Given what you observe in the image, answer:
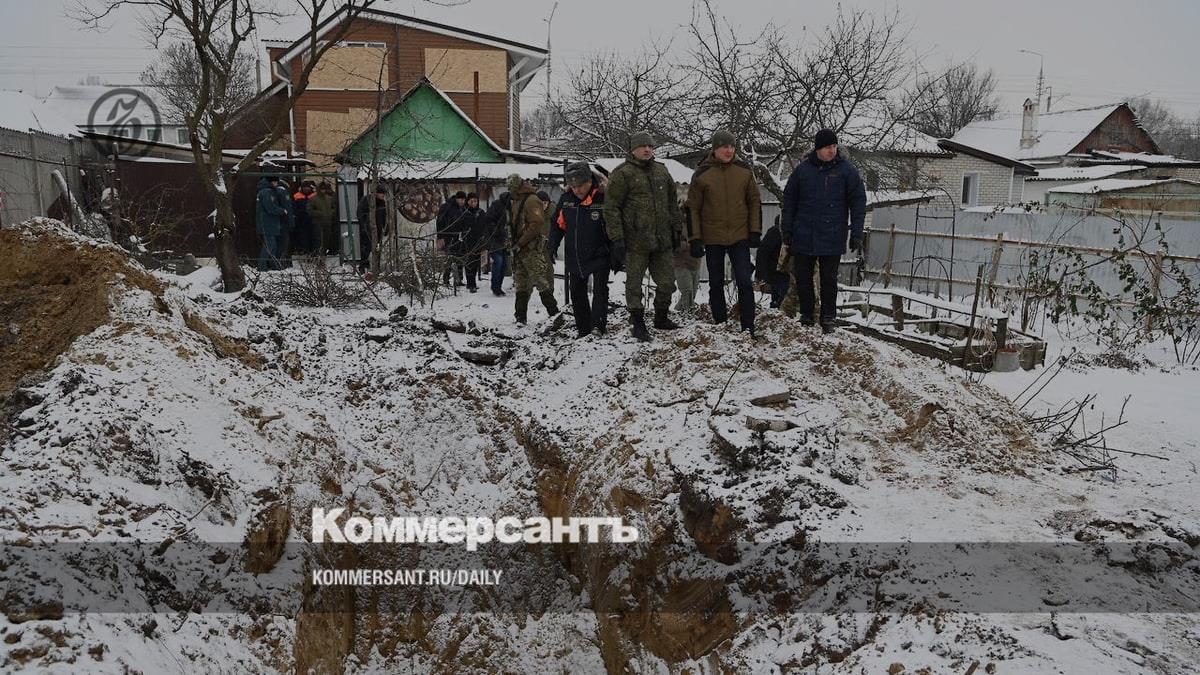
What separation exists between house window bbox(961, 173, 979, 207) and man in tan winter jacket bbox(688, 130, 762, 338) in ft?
84.4

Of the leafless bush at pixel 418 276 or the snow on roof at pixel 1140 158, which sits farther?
the snow on roof at pixel 1140 158

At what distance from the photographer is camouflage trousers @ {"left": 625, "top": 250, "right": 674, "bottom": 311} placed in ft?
23.4

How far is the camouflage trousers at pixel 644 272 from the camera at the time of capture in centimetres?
714

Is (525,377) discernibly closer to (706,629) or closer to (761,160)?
(706,629)

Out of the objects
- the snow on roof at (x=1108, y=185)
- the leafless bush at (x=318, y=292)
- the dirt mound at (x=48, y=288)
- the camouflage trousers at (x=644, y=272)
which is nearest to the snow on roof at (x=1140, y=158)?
the snow on roof at (x=1108, y=185)

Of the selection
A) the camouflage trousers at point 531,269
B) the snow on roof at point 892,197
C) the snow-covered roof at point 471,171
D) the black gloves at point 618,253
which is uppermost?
the snow-covered roof at point 471,171

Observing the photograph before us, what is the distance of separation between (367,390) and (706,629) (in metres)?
3.86

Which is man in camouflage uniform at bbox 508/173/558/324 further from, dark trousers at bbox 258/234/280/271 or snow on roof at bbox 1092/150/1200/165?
snow on roof at bbox 1092/150/1200/165

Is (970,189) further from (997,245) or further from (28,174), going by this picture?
(28,174)

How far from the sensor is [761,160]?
14422 millimetres

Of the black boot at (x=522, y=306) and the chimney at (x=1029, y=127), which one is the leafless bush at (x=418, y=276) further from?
the chimney at (x=1029, y=127)

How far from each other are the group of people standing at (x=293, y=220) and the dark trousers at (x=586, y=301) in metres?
6.66

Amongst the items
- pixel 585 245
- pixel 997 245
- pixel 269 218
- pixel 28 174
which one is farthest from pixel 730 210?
pixel 28 174

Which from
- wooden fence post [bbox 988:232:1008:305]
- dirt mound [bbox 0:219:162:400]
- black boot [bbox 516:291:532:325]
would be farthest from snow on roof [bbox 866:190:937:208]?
dirt mound [bbox 0:219:162:400]
